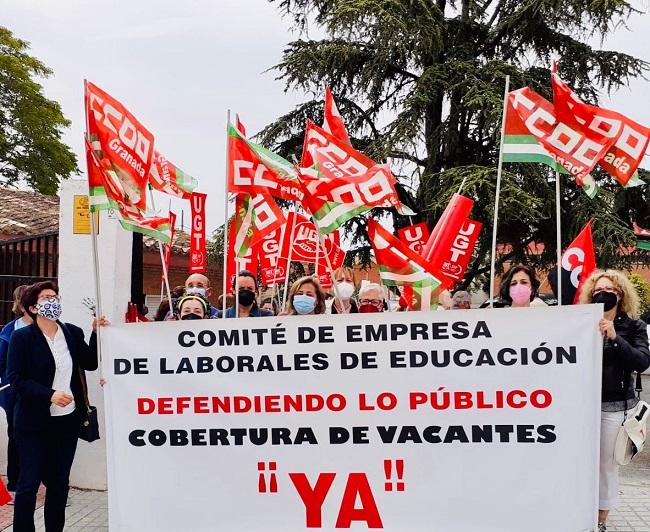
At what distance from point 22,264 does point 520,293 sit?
4931 millimetres

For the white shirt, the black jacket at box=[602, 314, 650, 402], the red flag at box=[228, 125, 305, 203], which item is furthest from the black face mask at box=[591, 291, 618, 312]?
the white shirt

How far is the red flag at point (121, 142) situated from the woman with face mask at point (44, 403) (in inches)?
36.1

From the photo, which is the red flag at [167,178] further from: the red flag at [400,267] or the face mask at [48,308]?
the red flag at [400,267]

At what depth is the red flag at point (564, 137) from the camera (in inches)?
218

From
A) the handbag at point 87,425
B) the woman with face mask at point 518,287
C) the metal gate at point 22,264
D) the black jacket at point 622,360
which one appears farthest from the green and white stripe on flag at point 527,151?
the metal gate at point 22,264

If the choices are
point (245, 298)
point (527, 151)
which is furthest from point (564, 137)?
point (245, 298)

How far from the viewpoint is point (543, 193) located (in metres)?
16.7

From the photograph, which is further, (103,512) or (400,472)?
(103,512)

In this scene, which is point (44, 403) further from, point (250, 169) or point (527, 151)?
point (527, 151)

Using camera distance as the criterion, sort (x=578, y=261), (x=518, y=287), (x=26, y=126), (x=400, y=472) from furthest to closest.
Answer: (x=26, y=126) < (x=578, y=261) < (x=518, y=287) < (x=400, y=472)

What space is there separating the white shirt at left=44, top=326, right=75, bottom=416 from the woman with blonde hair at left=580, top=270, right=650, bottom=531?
3417 mm

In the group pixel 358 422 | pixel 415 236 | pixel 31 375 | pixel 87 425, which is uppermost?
pixel 415 236

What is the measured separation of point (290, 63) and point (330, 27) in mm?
2015

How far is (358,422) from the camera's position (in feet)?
15.6
